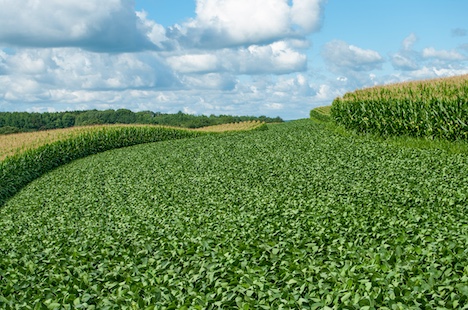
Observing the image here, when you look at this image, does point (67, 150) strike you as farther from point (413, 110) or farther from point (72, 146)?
point (413, 110)

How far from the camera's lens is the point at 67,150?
30188 mm

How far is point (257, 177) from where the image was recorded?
55.0 feet

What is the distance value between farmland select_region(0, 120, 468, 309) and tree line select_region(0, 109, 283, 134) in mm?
46482

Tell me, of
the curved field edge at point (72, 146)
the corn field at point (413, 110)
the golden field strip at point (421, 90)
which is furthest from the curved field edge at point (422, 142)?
the curved field edge at point (72, 146)

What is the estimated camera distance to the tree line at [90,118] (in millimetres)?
67125

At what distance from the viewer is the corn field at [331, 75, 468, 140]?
21.3 metres

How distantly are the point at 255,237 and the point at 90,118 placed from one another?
65.8 meters

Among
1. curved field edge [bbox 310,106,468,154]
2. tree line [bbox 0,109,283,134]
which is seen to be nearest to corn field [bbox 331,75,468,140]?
curved field edge [bbox 310,106,468,154]

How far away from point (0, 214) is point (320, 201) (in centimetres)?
1228

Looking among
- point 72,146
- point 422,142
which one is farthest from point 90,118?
point 422,142

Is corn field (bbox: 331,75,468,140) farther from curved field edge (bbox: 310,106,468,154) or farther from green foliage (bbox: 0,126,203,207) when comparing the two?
green foliage (bbox: 0,126,203,207)

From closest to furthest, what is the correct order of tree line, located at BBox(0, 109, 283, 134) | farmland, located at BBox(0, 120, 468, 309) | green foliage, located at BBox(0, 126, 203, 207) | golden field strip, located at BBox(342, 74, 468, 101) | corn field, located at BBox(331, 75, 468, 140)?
farmland, located at BBox(0, 120, 468, 309) → corn field, located at BBox(331, 75, 468, 140) → golden field strip, located at BBox(342, 74, 468, 101) → green foliage, located at BBox(0, 126, 203, 207) → tree line, located at BBox(0, 109, 283, 134)

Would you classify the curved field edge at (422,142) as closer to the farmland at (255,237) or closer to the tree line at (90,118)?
the farmland at (255,237)

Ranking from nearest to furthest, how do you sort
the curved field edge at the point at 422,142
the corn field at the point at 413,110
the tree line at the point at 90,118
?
the curved field edge at the point at 422,142 → the corn field at the point at 413,110 → the tree line at the point at 90,118
